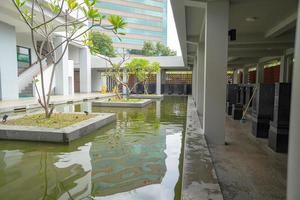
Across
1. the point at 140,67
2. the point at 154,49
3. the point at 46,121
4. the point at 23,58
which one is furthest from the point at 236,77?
the point at 154,49

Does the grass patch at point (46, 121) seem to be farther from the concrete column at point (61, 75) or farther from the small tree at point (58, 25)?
the concrete column at point (61, 75)

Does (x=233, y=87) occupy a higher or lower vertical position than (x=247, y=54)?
lower

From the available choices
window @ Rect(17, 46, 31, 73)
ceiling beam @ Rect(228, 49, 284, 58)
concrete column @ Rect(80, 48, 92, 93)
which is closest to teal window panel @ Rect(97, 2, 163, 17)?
concrete column @ Rect(80, 48, 92, 93)

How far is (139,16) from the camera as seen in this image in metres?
65.4

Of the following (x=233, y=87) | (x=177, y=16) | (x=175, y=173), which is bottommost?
(x=175, y=173)

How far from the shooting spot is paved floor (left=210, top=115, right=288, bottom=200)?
2.62 m

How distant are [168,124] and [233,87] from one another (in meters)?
3.63

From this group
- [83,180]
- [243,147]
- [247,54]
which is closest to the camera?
[83,180]

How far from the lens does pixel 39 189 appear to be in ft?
9.47

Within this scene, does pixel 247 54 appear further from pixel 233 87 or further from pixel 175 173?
pixel 175 173

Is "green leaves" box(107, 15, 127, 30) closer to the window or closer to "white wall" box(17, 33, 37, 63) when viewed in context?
"white wall" box(17, 33, 37, 63)

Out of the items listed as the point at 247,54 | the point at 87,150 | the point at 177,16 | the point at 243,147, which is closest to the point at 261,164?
the point at 243,147

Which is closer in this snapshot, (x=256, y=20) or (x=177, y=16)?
(x=177, y=16)

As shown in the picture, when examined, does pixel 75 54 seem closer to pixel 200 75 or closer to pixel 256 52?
pixel 256 52
